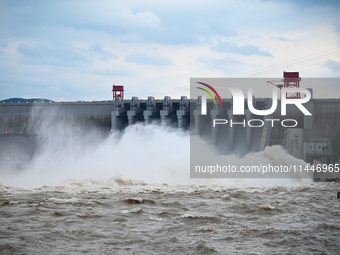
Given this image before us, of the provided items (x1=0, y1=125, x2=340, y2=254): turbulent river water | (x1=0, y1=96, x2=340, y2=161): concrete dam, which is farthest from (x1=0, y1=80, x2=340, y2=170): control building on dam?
(x1=0, y1=125, x2=340, y2=254): turbulent river water

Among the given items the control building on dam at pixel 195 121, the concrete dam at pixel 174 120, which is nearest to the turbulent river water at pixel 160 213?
the control building on dam at pixel 195 121

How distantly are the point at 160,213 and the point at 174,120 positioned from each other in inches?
1396

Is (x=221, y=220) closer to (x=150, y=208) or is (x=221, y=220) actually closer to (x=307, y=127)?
(x=150, y=208)

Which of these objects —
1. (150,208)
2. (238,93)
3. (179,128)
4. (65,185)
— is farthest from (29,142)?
(150,208)

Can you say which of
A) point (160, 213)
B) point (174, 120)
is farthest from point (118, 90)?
point (160, 213)

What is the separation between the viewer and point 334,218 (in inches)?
956

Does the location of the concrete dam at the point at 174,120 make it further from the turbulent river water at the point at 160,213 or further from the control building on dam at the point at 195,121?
the turbulent river water at the point at 160,213

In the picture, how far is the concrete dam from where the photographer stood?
56.1 m

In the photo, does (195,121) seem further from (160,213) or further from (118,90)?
(160,213)

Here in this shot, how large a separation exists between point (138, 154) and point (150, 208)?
22.8 m

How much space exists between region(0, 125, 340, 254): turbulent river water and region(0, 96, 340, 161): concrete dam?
26.3 ft

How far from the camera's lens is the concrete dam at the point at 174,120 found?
56.1m

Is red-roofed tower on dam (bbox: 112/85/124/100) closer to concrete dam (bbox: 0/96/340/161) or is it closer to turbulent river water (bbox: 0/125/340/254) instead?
concrete dam (bbox: 0/96/340/161)

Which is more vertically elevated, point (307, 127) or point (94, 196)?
point (307, 127)
